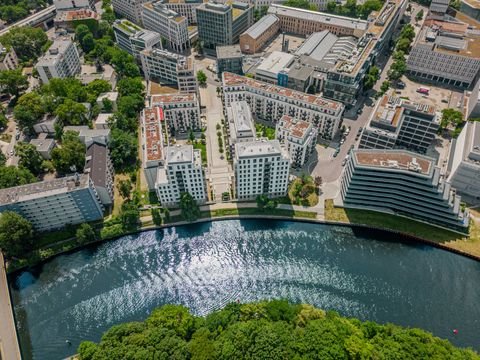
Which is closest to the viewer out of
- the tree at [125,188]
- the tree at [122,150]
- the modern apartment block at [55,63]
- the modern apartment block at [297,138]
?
the tree at [125,188]

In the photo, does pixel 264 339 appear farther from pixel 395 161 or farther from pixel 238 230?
pixel 395 161

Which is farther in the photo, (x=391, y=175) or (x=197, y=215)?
(x=197, y=215)

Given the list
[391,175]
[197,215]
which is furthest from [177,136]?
[391,175]

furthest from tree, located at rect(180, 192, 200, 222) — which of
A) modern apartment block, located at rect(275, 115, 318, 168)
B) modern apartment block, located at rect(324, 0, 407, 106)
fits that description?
modern apartment block, located at rect(324, 0, 407, 106)

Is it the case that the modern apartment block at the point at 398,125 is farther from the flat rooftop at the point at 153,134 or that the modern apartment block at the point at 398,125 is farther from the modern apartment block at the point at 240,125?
the flat rooftop at the point at 153,134

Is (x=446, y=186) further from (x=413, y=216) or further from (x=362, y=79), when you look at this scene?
(x=362, y=79)

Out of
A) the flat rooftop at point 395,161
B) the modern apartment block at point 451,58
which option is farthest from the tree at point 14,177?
the modern apartment block at point 451,58

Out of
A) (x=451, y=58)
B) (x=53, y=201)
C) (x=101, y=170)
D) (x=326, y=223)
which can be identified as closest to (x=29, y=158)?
(x=101, y=170)
